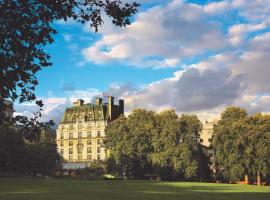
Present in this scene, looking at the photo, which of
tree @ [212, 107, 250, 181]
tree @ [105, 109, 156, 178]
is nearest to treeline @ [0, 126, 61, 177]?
tree @ [105, 109, 156, 178]

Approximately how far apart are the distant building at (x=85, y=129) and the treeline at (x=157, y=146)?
40.8 metres

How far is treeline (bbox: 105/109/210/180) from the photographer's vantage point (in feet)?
308

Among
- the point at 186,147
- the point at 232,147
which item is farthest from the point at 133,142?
the point at 232,147

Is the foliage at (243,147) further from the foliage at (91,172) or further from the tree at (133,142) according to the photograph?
the foliage at (91,172)

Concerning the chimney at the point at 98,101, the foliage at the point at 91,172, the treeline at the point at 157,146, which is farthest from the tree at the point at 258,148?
the chimney at the point at 98,101

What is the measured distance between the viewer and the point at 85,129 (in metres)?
154

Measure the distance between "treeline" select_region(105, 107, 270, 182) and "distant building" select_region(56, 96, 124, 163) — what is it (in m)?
40.8

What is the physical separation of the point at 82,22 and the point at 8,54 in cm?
212

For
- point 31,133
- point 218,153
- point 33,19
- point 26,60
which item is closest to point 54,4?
point 33,19

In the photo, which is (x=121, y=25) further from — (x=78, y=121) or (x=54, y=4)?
(x=78, y=121)

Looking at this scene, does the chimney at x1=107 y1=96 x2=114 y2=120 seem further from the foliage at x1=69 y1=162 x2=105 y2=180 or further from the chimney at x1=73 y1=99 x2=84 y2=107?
the foliage at x1=69 y1=162 x2=105 y2=180

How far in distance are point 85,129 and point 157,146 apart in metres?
59.4

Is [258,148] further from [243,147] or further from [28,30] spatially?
[28,30]

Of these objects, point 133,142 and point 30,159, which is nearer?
point 133,142
